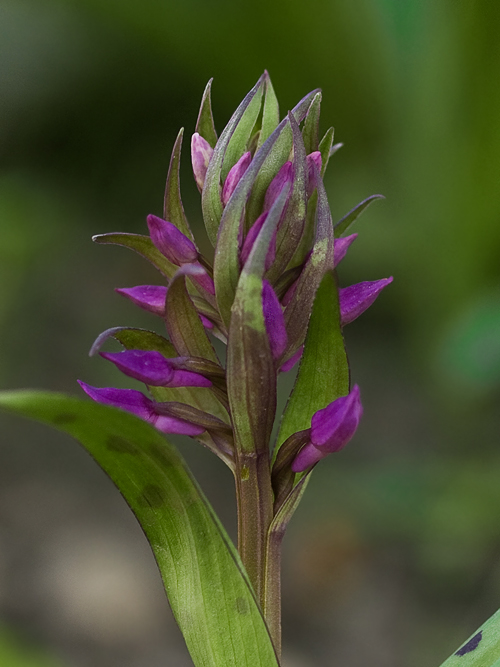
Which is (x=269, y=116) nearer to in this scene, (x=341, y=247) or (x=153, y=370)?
(x=341, y=247)

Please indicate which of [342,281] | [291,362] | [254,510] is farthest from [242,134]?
[342,281]

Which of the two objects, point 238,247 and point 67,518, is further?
point 67,518

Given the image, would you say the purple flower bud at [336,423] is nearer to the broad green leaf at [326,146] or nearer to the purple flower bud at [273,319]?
the purple flower bud at [273,319]

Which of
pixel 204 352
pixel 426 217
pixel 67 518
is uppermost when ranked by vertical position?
pixel 204 352

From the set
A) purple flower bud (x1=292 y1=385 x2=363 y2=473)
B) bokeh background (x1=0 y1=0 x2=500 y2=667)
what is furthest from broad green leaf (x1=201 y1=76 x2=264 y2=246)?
bokeh background (x1=0 y1=0 x2=500 y2=667)

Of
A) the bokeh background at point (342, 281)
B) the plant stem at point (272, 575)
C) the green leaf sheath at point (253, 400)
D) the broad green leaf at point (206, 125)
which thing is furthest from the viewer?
the bokeh background at point (342, 281)

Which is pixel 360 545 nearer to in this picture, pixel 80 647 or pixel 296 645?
pixel 296 645

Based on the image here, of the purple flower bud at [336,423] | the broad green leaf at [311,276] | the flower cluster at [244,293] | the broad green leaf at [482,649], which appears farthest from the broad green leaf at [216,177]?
the broad green leaf at [482,649]

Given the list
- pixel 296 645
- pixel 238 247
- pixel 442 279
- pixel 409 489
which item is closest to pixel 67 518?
pixel 296 645
